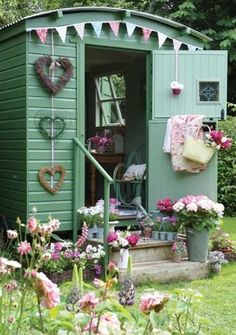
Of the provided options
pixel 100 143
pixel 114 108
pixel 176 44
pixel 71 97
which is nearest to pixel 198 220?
pixel 71 97

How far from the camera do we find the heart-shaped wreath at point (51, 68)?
572 cm

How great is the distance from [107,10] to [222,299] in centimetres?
326

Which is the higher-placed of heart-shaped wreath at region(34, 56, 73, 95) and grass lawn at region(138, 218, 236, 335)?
heart-shaped wreath at region(34, 56, 73, 95)

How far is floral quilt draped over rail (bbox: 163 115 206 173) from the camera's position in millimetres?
6090

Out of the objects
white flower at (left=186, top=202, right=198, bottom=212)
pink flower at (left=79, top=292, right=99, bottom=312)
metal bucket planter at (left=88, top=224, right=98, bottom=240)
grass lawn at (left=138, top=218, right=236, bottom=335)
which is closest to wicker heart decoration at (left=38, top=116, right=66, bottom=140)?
metal bucket planter at (left=88, top=224, right=98, bottom=240)

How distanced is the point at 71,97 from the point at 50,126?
1.34 ft

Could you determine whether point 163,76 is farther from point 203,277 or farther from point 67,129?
point 203,277

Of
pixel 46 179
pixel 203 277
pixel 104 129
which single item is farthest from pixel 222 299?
pixel 104 129

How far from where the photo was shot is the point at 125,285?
2314 millimetres

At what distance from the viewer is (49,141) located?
5.86 meters

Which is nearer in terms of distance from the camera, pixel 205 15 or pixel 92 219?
pixel 92 219

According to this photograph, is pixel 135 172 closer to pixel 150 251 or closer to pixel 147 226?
pixel 147 226

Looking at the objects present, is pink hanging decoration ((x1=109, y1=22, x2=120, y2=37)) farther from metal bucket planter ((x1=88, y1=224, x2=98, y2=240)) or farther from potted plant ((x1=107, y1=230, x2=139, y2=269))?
potted plant ((x1=107, y1=230, x2=139, y2=269))

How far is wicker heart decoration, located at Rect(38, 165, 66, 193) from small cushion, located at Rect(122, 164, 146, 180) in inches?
62.0
